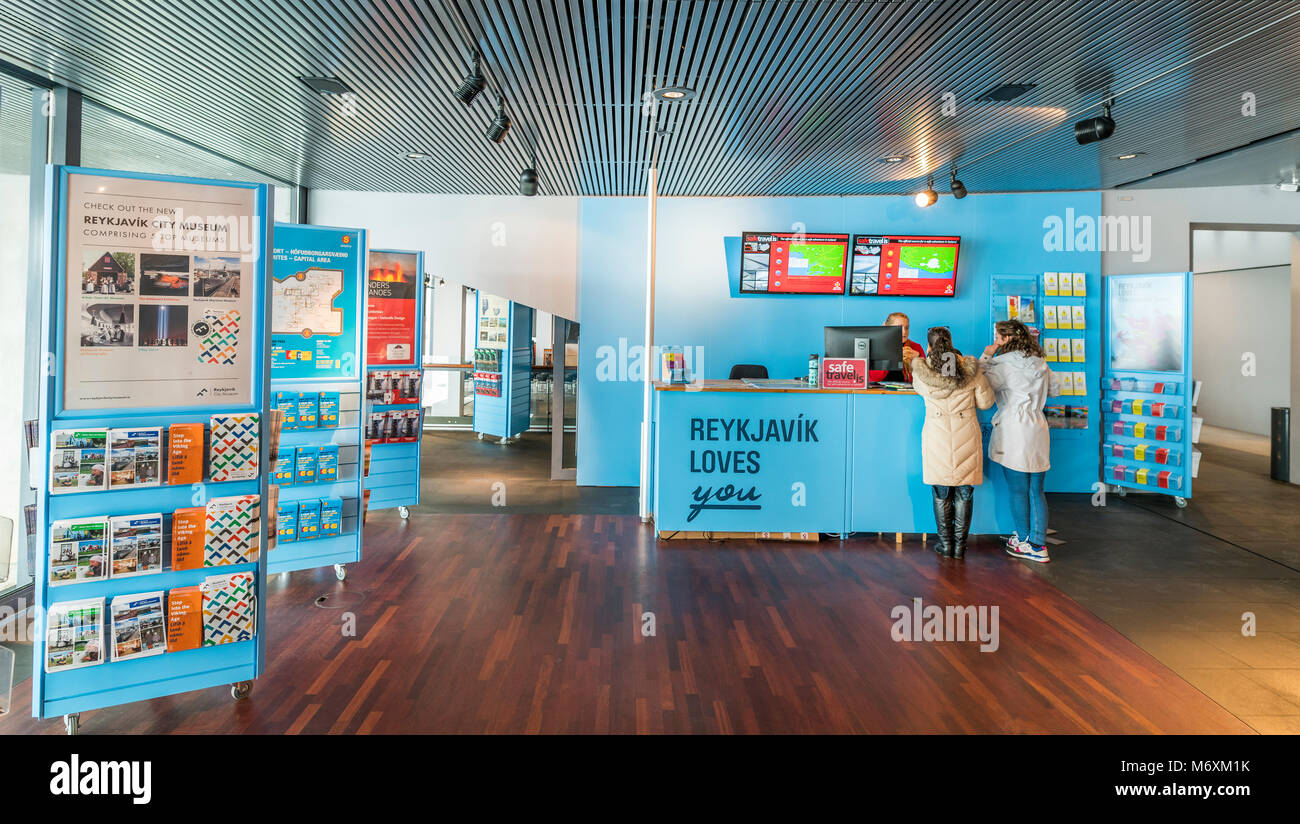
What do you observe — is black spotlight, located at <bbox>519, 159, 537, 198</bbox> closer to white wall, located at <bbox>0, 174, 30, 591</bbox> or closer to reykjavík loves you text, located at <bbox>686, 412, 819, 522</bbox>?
reykjavík loves you text, located at <bbox>686, 412, 819, 522</bbox>

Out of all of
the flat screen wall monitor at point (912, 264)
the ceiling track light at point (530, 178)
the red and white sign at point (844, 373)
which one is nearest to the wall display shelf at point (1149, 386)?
the flat screen wall monitor at point (912, 264)

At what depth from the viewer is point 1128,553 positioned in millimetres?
5875

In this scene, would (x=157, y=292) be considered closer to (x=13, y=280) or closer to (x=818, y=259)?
(x=13, y=280)

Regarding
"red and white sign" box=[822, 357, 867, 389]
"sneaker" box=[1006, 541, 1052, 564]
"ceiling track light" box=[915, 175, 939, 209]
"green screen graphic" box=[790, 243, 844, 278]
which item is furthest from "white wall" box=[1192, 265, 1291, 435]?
"red and white sign" box=[822, 357, 867, 389]

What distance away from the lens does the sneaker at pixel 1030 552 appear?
18.5 feet

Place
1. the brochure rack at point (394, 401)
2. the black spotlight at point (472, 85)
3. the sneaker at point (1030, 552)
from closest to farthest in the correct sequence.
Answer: the black spotlight at point (472, 85), the sneaker at point (1030, 552), the brochure rack at point (394, 401)

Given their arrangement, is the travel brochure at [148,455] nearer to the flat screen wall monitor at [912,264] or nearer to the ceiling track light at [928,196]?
the flat screen wall monitor at [912,264]

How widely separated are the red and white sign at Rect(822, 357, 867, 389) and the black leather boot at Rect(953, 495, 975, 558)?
44.7 inches

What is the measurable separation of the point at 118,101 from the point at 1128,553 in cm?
795

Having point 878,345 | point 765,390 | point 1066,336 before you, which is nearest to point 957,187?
point 878,345

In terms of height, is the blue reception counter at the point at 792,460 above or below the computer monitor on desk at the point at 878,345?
below

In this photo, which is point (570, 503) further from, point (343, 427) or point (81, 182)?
point (81, 182)

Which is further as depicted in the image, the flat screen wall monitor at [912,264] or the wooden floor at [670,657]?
the flat screen wall monitor at [912,264]
